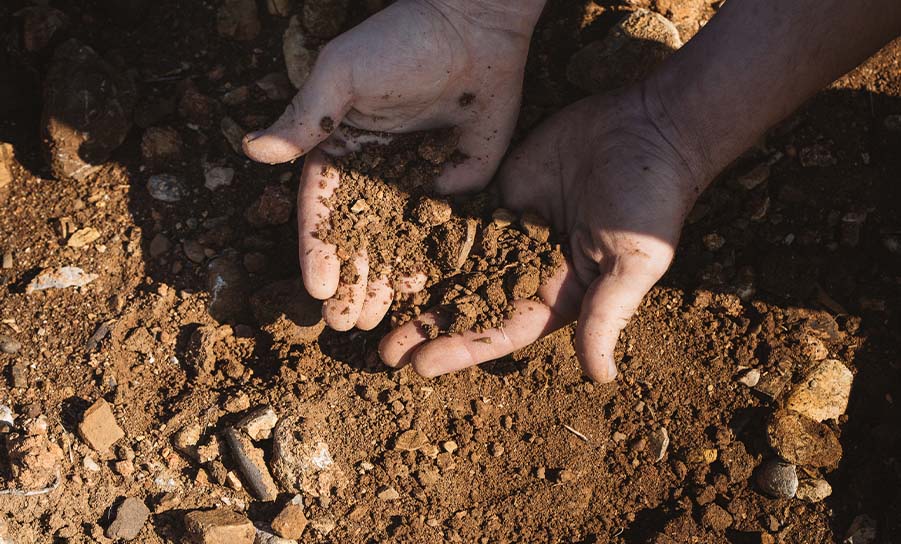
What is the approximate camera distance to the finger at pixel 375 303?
2.58m

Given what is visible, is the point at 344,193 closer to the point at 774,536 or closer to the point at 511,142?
the point at 511,142

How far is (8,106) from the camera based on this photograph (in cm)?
293

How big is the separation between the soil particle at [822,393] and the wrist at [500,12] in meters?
1.58

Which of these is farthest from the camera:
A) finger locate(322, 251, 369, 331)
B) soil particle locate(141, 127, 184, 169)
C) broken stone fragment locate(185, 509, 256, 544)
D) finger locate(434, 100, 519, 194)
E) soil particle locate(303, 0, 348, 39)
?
soil particle locate(303, 0, 348, 39)

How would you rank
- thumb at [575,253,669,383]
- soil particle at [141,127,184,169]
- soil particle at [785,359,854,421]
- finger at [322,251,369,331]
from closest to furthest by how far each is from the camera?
thumb at [575,253,669,383] < finger at [322,251,369,331] < soil particle at [785,359,854,421] < soil particle at [141,127,184,169]

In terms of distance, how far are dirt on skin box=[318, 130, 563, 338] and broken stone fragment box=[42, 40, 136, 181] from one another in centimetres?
96

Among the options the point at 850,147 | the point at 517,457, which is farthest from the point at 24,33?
the point at 850,147

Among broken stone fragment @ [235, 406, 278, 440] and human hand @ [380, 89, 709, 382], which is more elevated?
human hand @ [380, 89, 709, 382]

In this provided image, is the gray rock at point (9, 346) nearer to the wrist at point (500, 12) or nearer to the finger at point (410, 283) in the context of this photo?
the finger at point (410, 283)

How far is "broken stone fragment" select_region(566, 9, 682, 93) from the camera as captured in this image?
2963mm

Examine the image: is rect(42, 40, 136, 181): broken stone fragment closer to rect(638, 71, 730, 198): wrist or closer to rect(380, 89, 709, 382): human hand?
rect(380, 89, 709, 382): human hand

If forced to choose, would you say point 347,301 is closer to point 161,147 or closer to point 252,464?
point 252,464

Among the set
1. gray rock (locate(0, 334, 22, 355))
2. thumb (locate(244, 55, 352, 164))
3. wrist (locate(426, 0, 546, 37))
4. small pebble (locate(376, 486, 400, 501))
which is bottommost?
small pebble (locate(376, 486, 400, 501))

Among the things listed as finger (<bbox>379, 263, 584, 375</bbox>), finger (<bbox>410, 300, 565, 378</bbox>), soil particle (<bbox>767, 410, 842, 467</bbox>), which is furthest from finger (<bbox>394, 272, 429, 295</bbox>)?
soil particle (<bbox>767, 410, 842, 467</bbox>)
